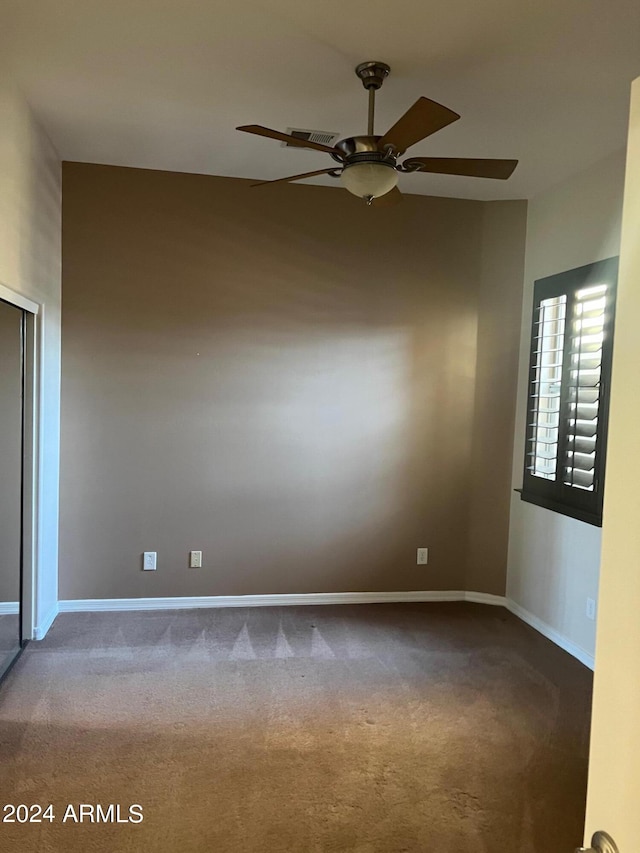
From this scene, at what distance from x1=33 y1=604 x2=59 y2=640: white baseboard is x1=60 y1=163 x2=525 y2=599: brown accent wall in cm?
17

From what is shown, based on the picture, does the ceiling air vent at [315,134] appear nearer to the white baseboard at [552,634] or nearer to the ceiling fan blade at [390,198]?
the ceiling fan blade at [390,198]

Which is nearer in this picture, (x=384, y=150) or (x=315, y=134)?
(x=384, y=150)

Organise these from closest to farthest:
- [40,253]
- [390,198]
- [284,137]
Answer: [284,137], [390,198], [40,253]

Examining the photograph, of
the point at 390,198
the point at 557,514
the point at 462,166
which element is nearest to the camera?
the point at 462,166

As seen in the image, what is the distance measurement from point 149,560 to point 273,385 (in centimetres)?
146

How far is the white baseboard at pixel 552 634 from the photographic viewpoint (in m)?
3.56

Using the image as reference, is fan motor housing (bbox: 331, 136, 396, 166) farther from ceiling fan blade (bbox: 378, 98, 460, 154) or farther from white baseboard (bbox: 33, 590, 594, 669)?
white baseboard (bbox: 33, 590, 594, 669)

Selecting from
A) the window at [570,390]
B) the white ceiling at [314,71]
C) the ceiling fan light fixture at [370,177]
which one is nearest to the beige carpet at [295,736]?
the window at [570,390]

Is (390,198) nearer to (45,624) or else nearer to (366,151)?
(366,151)

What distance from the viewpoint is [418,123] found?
2168 mm

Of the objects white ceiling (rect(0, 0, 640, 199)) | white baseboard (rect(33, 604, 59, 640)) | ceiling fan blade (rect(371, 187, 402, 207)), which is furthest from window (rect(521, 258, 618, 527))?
white baseboard (rect(33, 604, 59, 640))

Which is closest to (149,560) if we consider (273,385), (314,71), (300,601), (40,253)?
(300,601)

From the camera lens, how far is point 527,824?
88.5 inches

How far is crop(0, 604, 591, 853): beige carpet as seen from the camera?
2193 millimetres
